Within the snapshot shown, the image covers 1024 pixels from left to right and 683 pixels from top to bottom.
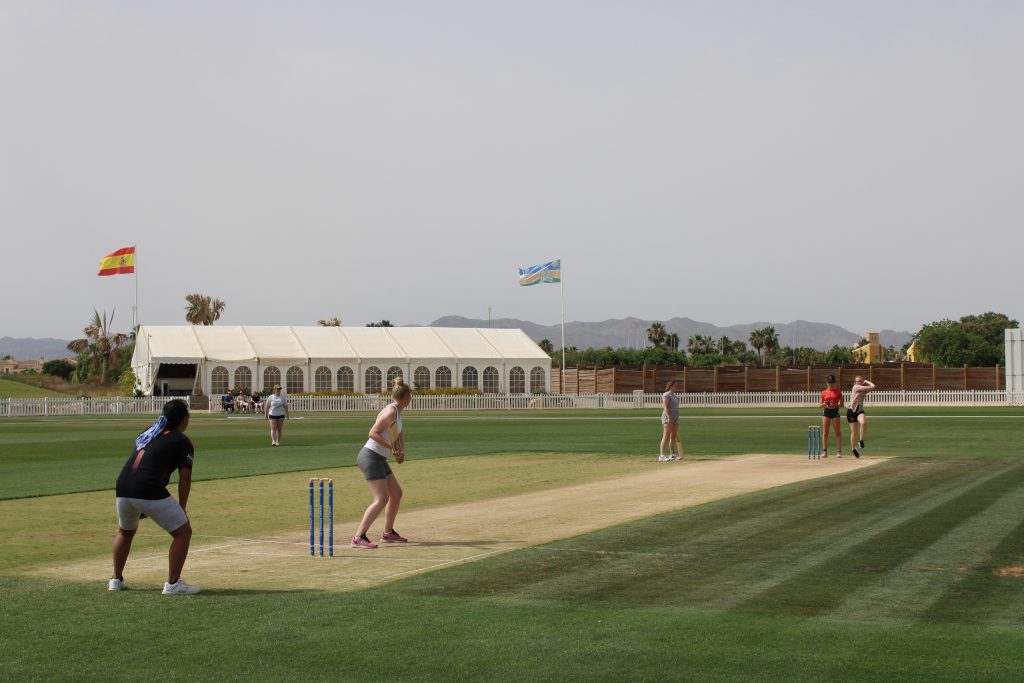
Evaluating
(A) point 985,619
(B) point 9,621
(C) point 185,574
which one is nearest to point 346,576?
(C) point 185,574

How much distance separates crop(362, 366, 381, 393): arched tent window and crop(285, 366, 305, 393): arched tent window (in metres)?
4.50

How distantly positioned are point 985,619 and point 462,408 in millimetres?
65767

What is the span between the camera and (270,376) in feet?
246

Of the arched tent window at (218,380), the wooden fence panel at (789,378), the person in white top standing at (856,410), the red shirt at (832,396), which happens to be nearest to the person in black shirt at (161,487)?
the person in white top standing at (856,410)

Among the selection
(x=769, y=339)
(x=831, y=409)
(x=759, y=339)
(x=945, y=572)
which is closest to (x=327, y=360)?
(x=831, y=409)

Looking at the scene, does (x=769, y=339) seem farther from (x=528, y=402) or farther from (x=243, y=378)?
(x=243, y=378)

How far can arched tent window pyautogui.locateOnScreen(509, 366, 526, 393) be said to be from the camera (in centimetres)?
8038

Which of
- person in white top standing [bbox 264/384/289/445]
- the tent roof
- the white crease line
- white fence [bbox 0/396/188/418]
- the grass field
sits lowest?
white fence [bbox 0/396/188/418]

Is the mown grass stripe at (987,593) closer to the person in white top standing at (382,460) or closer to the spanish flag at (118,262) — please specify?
the person in white top standing at (382,460)

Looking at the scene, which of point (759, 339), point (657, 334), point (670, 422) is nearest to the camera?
point (670, 422)

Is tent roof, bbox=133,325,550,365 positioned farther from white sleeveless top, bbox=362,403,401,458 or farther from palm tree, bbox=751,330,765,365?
palm tree, bbox=751,330,765,365

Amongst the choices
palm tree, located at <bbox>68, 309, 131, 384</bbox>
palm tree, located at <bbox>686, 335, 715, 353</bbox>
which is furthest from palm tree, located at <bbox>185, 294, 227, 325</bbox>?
palm tree, located at <bbox>686, 335, 715, 353</bbox>

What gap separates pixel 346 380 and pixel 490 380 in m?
10.5

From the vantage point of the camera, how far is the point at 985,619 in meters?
8.59
